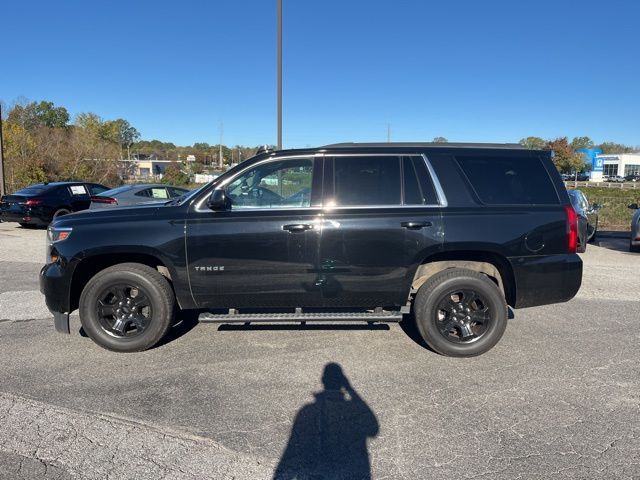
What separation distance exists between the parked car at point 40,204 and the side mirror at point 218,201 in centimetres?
1121

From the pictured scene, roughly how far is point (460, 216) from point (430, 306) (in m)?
0.89

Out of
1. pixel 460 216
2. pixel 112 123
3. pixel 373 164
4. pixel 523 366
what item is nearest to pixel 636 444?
pixel 523 366

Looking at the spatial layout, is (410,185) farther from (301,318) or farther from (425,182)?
(301,318)

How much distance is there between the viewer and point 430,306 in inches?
176

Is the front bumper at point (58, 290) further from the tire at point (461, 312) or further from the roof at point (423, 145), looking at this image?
the tire at point (461, 312)

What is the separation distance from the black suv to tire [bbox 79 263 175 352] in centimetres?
1

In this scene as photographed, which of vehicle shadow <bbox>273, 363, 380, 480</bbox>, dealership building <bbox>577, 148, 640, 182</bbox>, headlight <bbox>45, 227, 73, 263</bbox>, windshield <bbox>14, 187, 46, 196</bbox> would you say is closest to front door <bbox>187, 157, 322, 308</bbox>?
vehicle shadow <bbox>273, 363, 380, 480</bbox>

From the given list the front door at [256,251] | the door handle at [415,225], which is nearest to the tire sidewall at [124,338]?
the front door at [256,251]

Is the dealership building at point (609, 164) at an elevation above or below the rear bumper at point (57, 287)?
above

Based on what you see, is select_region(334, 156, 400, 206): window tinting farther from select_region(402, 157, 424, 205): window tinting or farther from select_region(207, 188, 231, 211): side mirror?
select_region(207, 188, 231, 211): side mirror

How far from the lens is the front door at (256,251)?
4.37 meters

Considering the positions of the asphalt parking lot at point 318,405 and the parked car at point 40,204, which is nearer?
the asphalt parking lot at point 318,405

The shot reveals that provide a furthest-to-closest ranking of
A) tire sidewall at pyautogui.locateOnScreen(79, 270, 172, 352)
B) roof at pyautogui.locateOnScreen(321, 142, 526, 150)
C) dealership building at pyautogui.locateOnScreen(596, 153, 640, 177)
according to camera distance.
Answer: dealership building at pyautogui.locateOnScreen(596, 153, 640, 177), roof at pyautogui.locateOnScreen(321, 142, 526, 150), tire sidewall at pyautogui.locateOnScreen(79, 270, 172, 352)

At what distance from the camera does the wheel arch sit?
4586 millimetres
